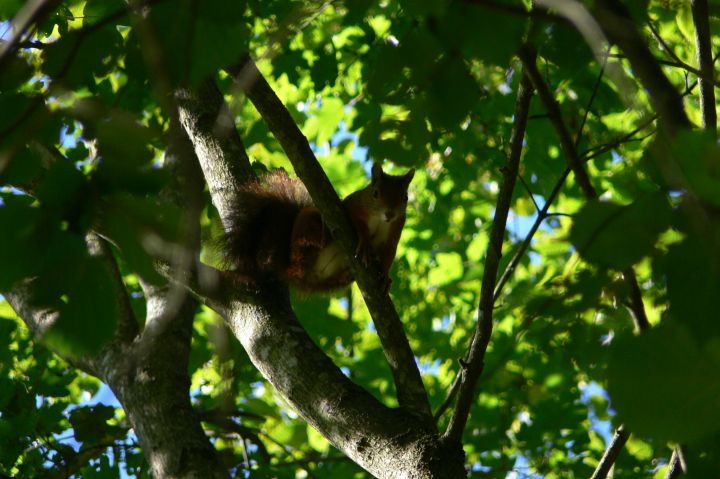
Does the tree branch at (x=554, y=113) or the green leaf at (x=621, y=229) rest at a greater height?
the tree branch at (x=554, y=113)

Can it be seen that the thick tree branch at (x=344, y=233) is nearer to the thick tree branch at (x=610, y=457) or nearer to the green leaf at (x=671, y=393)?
the thick tree branch at (x=610, y=457)

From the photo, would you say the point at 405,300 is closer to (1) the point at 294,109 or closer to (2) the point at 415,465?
(1) the point at 294,109

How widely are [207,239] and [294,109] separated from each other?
88.6 inches

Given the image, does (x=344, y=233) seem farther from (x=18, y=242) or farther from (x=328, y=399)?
(x=18, y=242)

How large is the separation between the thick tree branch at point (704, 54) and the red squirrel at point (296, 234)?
4.08ft

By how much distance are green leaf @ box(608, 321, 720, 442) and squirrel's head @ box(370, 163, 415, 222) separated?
3150 mm

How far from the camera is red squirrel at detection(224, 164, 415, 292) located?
3150mm

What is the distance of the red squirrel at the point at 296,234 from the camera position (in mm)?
3150

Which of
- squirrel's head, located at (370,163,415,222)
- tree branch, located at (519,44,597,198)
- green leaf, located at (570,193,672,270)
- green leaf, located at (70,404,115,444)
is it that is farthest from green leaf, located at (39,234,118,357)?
squirrel's head, located at (370,163,415,222)

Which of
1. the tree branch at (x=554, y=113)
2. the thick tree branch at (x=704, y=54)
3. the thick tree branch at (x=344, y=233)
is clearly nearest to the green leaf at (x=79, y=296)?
the tree branch at (x=554, y=113)

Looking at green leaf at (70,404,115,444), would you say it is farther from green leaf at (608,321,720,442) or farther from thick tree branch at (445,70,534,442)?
green leaf at (608,321,720,442)

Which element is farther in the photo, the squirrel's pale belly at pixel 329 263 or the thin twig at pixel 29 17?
the squirrel's pale belly at pixel 329 263

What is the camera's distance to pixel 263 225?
11.0 feet

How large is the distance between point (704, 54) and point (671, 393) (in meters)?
1.36
